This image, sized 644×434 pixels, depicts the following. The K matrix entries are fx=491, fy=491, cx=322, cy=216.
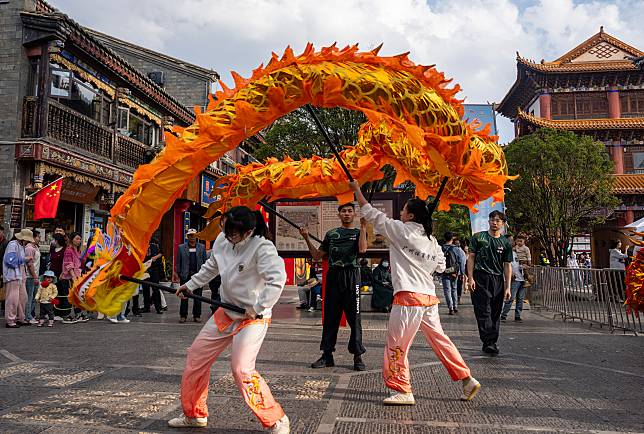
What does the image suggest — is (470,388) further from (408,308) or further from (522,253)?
(522,253)

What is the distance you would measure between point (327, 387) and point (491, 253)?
2.74 metres

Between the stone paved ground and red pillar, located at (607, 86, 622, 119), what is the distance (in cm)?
2227

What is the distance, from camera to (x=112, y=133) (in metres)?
15.0

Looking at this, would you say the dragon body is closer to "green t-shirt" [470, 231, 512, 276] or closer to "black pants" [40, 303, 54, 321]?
"green t-shirt" [470, 231, 512, 276]

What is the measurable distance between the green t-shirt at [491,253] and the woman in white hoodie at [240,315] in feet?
11.4

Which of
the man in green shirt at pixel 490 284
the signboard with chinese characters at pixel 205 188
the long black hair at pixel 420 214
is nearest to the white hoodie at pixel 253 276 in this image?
the long black hair at pixel 420 214

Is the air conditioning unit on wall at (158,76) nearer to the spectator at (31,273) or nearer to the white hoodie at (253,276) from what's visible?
the spectator at (31,273)

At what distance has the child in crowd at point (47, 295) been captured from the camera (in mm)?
8750

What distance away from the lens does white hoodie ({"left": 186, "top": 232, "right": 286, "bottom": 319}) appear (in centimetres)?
320

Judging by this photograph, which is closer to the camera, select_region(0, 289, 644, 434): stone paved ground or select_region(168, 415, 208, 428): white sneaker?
select_region(168, 415, 208, 428): white sneaker

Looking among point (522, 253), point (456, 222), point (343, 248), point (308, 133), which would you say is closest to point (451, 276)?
point (522, 253)

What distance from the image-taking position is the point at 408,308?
3.97 meters

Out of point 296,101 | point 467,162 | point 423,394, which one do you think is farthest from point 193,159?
point 423,394

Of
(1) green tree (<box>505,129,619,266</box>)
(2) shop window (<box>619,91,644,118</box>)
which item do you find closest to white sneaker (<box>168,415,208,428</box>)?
(1) green tree (<box>505,129,619,266</box>)
